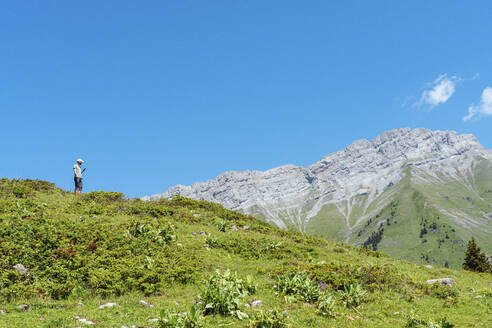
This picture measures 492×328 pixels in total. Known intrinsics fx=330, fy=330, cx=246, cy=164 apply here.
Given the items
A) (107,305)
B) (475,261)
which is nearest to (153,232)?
(107,305)

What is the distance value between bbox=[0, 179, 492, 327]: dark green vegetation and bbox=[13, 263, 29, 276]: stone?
15 centimetres

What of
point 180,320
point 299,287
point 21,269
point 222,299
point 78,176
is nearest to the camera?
point 180,320

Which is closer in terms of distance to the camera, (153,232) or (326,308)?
(326,308)

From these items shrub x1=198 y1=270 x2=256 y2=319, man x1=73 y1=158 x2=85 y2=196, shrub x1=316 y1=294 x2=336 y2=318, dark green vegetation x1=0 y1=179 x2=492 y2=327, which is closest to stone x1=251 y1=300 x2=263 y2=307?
dark green vegetation x1=0 y1=179 x2=492 y2=327

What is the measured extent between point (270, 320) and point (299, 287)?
4535 millimetres

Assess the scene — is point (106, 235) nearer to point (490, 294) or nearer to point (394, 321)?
point (394, 321)

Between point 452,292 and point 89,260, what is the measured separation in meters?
17.0

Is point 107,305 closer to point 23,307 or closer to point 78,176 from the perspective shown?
point 23,307

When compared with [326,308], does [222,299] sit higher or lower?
higher

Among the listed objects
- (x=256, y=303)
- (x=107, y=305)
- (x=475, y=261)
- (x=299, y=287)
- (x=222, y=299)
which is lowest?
(x=107, y=305)

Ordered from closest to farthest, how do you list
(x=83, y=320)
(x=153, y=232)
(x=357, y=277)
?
(x=83, y=320)
(x=357, y=277)
(x=153, y=232)

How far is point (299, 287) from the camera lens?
14125mm

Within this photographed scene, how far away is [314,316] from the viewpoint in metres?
11.8

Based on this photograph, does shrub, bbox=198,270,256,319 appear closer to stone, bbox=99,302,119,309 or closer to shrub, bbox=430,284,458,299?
stone, bbox=99,302,119,309
